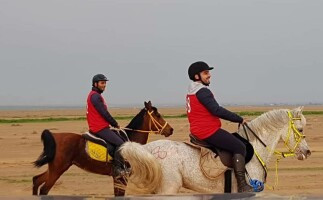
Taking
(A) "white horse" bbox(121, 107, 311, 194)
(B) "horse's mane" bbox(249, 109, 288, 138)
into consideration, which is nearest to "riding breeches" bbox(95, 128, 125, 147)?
(A) "white horse" bbox(121, 107, 311, 194)

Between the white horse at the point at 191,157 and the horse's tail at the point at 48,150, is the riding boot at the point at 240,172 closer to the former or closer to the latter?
the white horse at the point at 191,157

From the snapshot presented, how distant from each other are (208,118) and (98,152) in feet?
10.1

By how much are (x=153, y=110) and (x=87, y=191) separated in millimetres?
2747

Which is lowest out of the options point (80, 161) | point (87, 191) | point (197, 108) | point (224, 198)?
point (87, 191)

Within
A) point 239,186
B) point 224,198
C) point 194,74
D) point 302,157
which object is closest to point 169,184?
point 239,186

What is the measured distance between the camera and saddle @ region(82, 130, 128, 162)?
10.1 m

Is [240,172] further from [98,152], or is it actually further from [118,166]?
[98,152]

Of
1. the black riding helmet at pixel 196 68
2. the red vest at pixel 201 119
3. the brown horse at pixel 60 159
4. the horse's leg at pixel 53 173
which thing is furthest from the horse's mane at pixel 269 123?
the horse's leg at pixel 53 173

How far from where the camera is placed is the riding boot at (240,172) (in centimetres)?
746

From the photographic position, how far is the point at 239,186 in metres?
7.48

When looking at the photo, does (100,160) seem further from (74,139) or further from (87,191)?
(87,191)

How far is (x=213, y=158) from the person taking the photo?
7574mm

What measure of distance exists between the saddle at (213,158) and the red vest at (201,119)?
5.1 inches

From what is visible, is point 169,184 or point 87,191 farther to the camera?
point 87,191
